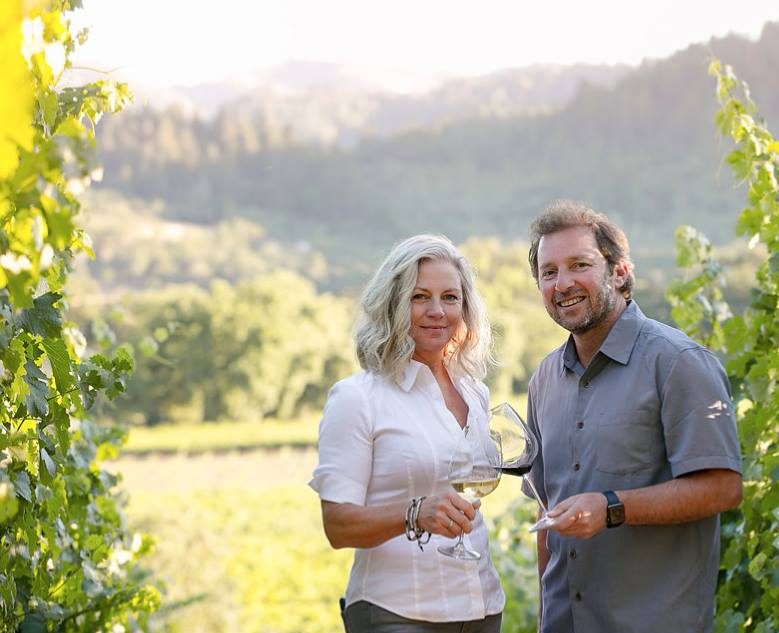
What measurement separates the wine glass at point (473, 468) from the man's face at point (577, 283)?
26 centimetres

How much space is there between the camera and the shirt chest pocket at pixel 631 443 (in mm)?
1775

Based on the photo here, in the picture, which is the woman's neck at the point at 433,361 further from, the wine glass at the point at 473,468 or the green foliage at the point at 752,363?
the green foliage at the point at 752,363

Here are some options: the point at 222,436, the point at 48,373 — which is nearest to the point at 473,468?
the point at 48,373

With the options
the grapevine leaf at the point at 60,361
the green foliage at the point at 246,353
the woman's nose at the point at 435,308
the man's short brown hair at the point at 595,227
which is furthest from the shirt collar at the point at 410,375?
the green foliage at the point at 246,353

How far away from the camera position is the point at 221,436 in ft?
91.7

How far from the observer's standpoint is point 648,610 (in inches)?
68.9

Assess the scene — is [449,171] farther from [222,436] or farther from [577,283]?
[577,283]

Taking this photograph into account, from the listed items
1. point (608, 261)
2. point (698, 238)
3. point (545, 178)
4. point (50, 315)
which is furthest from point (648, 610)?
point (545, 178)

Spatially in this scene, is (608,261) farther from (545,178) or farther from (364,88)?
(364,88)

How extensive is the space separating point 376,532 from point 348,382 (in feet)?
0.99

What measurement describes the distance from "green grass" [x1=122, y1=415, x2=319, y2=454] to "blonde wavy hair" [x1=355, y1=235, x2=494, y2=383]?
23882mm

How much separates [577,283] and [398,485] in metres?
0.48

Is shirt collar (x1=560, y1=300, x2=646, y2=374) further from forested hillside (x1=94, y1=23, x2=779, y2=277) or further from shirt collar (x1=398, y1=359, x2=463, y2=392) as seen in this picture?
forested hillside (x1=94, y1=23, x2=779, y2=277)

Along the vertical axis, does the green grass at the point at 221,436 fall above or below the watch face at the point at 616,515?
below
